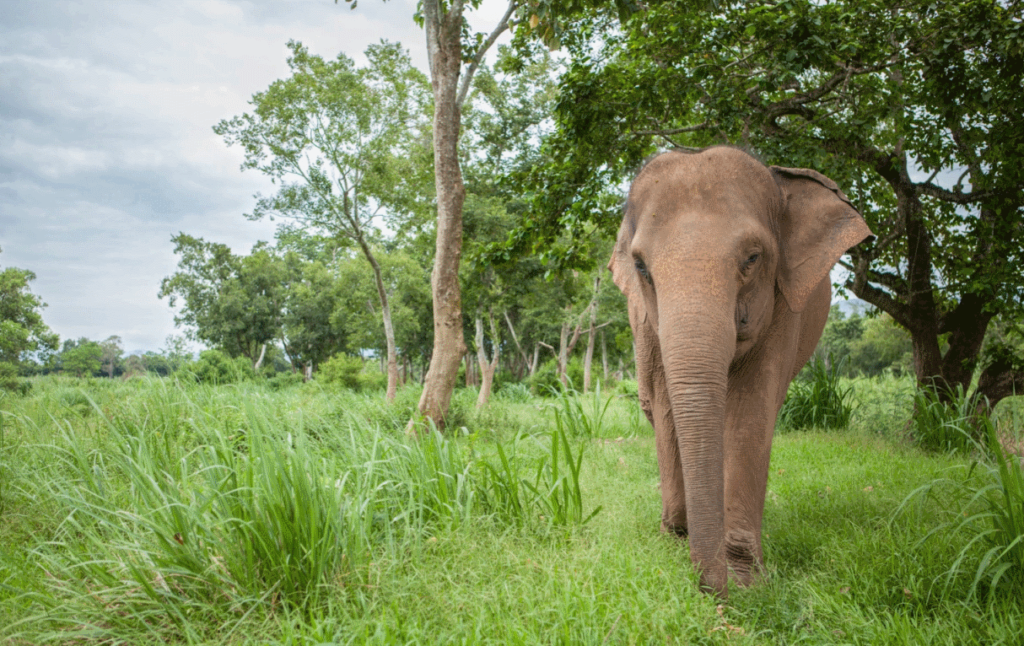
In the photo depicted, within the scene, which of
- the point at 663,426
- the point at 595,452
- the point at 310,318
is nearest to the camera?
the point at 663,426

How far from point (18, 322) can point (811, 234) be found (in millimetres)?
20950

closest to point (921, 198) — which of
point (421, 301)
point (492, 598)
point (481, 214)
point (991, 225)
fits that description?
point (991, 225)

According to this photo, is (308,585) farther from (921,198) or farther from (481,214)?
(481,214)

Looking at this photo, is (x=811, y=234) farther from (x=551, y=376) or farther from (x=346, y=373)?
(x=346, y=373)

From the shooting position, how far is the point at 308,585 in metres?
3.04

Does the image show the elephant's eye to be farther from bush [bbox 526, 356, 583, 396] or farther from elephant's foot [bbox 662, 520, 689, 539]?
bush [bbox 526, 356, 583, 396]

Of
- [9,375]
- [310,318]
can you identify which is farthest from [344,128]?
[310,318]

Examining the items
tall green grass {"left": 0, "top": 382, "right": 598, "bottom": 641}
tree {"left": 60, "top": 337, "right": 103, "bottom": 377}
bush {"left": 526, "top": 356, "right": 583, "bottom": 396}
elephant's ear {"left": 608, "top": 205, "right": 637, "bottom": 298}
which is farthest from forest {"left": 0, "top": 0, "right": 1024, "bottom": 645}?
tree {"left": 60, "top": 337, "right": 103, "bottom": 377}

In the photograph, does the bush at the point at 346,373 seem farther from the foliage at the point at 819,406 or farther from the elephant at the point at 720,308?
the elephant at the point at 720,308

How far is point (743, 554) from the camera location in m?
3.66

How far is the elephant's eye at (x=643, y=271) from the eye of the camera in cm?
372

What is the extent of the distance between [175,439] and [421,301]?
26139 mm

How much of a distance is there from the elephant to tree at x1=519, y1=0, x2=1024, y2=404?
2841 mm

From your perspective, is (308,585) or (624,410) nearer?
(308,585)
